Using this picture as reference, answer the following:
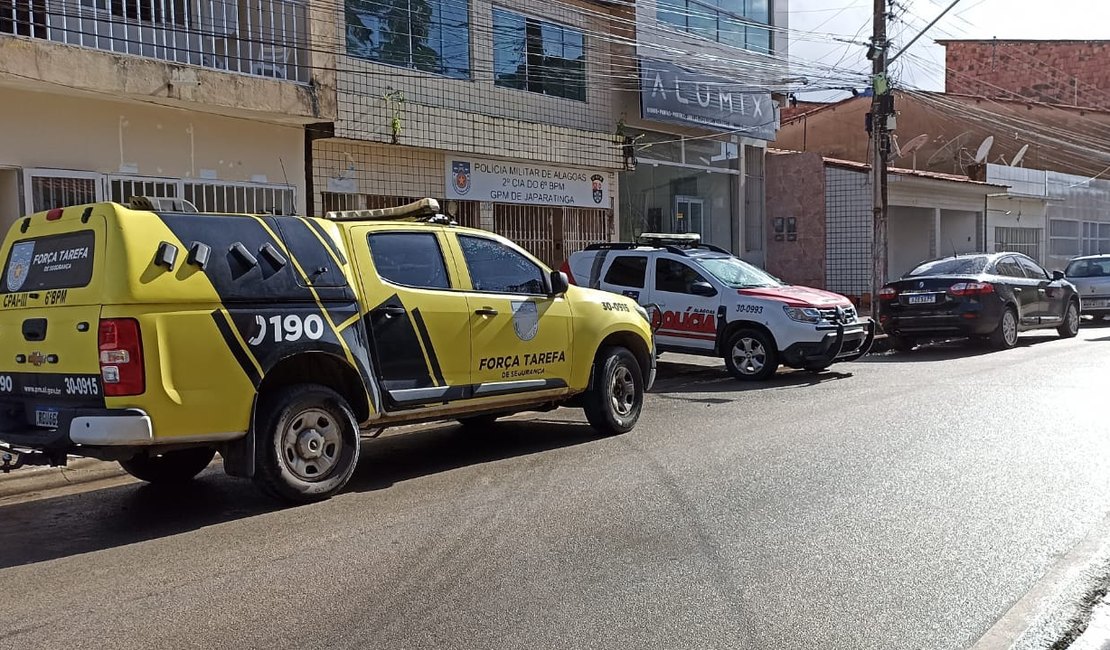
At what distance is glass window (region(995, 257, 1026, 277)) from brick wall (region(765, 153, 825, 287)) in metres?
8.45

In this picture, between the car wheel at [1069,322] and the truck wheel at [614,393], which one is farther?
the car wheel at [1069,322]

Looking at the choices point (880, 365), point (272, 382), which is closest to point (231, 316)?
point (272, 382)

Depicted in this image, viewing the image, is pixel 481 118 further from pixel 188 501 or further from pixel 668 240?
pixel 188 501

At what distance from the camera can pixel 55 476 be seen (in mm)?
8062

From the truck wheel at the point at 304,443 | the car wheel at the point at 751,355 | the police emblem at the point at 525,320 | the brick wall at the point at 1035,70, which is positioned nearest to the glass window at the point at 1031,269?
the car wheel at the point at 751,355

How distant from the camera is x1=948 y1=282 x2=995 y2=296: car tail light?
1483 centimetres

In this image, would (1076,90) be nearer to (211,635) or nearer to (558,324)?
(558,324)

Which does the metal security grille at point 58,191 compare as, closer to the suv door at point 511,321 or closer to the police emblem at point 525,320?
the suv door at point 511,321

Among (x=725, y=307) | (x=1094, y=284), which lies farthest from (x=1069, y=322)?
(x=725, y=307)

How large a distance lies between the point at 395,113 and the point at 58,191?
4975 mm

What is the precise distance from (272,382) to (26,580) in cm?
189

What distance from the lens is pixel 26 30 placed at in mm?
11625

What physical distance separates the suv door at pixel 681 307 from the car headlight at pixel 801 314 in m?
0.90

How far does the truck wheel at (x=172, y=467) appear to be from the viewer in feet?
24.0
